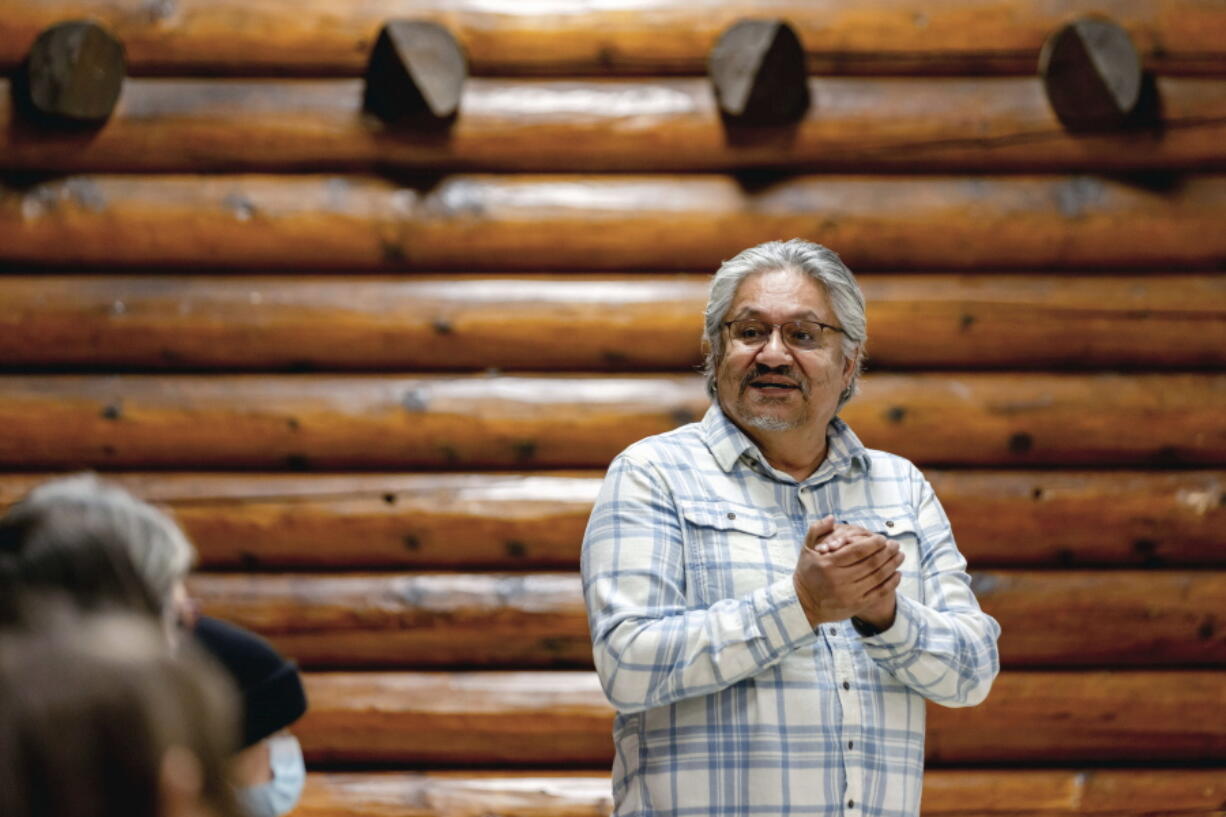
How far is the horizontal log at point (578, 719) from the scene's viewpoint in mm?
3924

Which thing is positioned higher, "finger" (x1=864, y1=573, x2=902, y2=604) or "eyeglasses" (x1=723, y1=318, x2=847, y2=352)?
"eyeglasses" (x1=723, y1=318, x2=847, y2=352)

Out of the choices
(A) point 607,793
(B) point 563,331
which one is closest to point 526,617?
(A) point 607,793

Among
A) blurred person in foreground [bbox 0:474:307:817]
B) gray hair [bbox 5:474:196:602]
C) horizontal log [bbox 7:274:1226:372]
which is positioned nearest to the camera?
blurred person in foreground [bbox 0:474:307:817]

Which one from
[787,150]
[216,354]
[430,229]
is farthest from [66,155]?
[787,150]

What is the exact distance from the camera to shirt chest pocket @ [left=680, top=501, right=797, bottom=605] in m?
2.20

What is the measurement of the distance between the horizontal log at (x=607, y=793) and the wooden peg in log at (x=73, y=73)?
2496mm

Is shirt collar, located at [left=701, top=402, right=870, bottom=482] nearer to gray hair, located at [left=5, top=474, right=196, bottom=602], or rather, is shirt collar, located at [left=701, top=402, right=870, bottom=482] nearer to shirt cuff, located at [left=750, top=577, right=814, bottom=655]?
shirt cuff, located at [left=750, top=577, right=814, bottom=655]

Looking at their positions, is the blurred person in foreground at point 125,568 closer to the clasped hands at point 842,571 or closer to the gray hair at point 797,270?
the clasped hands at point 842,571

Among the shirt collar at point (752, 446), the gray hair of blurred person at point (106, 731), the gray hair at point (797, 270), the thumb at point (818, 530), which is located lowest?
the thumb at point (818, 530)

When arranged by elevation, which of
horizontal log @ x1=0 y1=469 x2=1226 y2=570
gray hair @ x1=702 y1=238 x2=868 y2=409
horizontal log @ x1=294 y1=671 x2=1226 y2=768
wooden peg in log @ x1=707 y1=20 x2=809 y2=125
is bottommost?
horizontal log @ x1=294 y1=671 x2=1226 y2=768

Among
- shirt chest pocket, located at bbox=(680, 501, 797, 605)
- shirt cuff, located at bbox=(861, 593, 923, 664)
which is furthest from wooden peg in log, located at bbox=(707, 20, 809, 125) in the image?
shirt cuff, located at bbox=(861, 593, 923, 664)

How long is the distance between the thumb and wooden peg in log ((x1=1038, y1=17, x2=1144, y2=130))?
2703 millimetres

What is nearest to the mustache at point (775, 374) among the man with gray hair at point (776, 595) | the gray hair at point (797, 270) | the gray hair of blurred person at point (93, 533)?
the man with gray hair at point (776, 595)

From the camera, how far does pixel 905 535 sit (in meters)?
2.37
